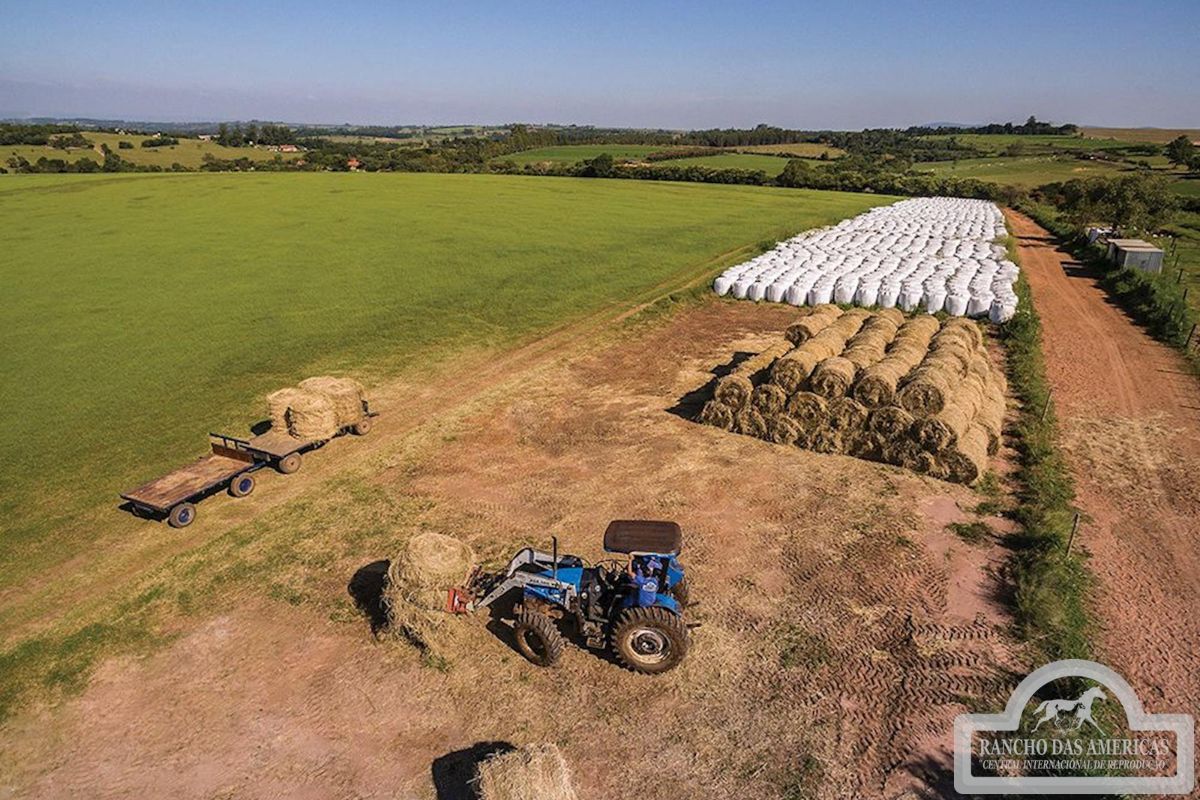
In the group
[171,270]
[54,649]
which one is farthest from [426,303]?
[54,649]

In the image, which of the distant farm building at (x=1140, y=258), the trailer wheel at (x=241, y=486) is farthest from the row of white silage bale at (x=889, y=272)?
the trailer wheel at (x=241, y=486)

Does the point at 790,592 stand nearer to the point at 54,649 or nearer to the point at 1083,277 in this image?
the point at 54,649

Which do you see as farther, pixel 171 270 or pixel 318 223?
pixel 318 223

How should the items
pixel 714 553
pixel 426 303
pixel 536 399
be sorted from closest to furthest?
1. pixel 714 553
2. pixel 536 399
3. pixel 426 303

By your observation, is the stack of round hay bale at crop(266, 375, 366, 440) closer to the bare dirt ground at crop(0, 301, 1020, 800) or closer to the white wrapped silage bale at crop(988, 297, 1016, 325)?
the bare dirt ground at crop(0, 301, 1020, 800)

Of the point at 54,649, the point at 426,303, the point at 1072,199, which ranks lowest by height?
the point at 54,649

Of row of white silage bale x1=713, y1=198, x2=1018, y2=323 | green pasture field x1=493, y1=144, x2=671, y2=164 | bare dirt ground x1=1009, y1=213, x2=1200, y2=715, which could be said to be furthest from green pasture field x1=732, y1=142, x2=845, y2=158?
bare dirt ground x1=1009, y1=213, x2=1200, y2=715

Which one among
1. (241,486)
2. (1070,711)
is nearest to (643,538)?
(1070,711)
